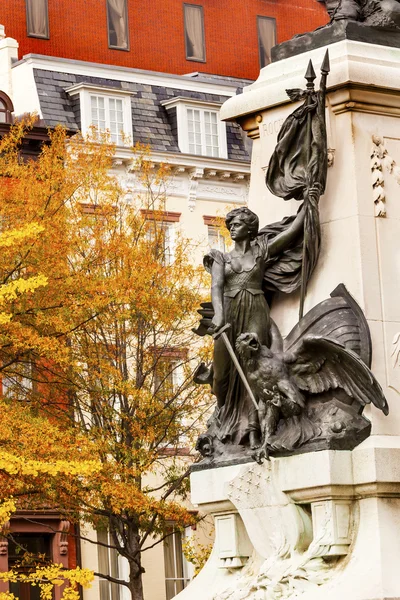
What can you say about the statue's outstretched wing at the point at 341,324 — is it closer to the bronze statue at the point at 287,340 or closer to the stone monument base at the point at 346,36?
the bronze statue at the point at 287,340

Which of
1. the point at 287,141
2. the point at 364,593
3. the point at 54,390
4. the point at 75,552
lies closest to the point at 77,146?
the point at 54,390

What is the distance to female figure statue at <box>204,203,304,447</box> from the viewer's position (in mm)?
13547

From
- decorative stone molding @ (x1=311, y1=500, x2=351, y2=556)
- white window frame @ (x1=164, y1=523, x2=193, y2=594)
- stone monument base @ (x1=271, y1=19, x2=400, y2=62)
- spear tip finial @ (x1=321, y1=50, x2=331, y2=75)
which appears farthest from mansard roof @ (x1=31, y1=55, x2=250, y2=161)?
decorative stone molding @ (x1=311, y1=500, x2=351, y2=556)

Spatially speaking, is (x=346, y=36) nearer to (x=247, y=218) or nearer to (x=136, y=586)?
(x=247, y=218)

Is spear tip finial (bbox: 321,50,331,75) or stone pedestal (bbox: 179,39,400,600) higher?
spear tip finial (bbox: 321,50,331,75)

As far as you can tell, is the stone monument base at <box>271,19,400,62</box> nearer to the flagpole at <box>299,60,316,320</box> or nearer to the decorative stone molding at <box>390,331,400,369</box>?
the flagpole at <box>299,60,316,320</box>

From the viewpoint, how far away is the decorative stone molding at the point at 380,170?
1352 centimetres

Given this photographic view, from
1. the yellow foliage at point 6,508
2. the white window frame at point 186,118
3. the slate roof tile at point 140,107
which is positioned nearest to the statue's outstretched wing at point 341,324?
the yellow foliage at point 6,508

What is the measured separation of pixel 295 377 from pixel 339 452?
2.50 feet

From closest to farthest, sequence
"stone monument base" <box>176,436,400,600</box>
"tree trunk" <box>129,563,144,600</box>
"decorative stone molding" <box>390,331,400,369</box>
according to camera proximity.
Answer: "stone monument base" <box>176,436,400,600</box> → "decorative stone molding" <box>390,331,400,369</box> → "tree trunk" <box>129,563,144,600</box>

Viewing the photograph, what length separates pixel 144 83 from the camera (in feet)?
145

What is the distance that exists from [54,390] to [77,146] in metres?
4.86

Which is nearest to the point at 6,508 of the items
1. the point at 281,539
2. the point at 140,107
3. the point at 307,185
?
the point at 281,539

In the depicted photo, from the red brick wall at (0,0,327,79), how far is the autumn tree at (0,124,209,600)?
56.5 ft
